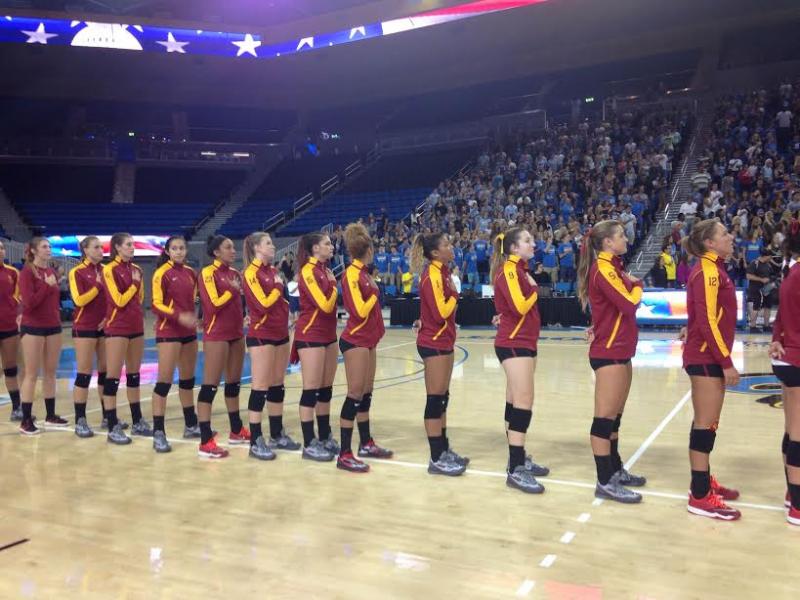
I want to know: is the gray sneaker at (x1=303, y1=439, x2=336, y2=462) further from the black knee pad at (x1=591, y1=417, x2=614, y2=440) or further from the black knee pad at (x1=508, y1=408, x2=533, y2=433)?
the black knee pad at (x1=591, y1=417, x2=614, y2=440)

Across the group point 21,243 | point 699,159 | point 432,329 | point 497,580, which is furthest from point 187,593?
point 21,243

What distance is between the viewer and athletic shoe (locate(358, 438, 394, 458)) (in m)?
5.86

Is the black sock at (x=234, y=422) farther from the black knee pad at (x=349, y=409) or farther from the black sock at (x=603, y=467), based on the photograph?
the black sock at (x=603, y=467)

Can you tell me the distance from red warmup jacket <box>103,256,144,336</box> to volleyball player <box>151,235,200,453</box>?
1.26 ft

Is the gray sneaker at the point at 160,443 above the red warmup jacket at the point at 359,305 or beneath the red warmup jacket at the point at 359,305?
beneath

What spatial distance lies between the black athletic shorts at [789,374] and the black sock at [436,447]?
2.25 m

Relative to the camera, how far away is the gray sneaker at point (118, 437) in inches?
251

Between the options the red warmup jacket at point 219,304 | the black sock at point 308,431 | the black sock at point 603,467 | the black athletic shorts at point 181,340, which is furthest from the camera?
the black athletic shorts at point 181,340

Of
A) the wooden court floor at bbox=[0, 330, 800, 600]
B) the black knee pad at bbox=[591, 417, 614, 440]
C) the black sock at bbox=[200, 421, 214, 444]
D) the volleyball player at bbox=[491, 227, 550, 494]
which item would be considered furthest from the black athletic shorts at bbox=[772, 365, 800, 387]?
the black sock at bbox=[200, 421, 214, 444]

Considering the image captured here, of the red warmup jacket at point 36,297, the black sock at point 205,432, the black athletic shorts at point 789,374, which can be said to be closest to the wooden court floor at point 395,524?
the black sock at point 205,432

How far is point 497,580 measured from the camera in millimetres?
3504

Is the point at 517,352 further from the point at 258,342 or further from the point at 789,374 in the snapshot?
the point at 258,342

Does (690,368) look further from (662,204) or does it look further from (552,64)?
(552,64)

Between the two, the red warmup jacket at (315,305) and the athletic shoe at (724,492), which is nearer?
the athletic shoe at (724,492)
